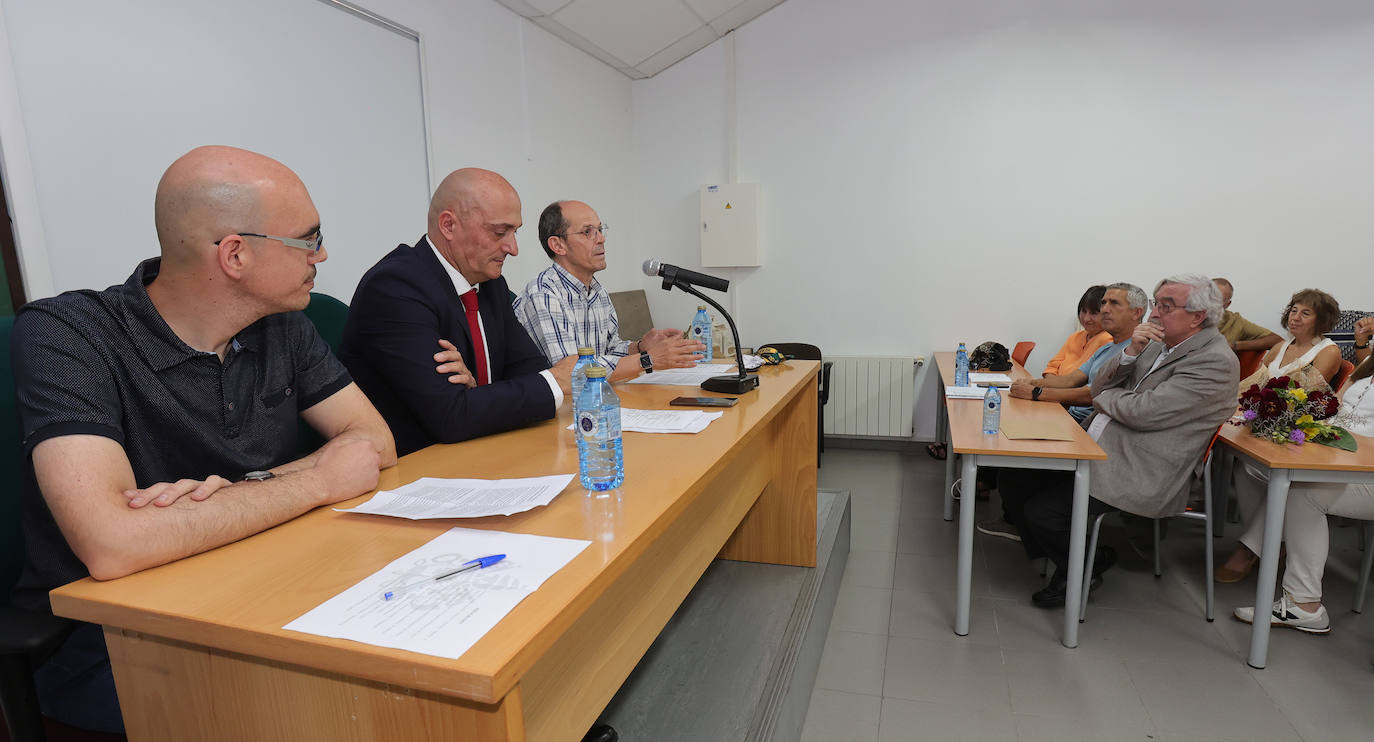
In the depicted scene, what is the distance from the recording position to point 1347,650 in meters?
2.38

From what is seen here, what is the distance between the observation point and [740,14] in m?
4.78

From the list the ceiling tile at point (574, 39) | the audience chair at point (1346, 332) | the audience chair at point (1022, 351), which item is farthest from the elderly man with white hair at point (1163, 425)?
the ceiling tile at point (574, 39)

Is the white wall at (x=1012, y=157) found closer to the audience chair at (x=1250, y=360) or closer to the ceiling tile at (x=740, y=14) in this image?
the ceiling tile at (x=740, y=14)

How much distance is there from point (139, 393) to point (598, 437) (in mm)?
778

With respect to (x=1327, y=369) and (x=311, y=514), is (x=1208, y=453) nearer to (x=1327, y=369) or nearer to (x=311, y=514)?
(x=1327, y=369)

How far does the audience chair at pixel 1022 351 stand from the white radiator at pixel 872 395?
66 centimetres

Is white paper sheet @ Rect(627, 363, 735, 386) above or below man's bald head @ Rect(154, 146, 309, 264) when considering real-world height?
below

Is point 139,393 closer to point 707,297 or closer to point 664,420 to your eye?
point 664,420

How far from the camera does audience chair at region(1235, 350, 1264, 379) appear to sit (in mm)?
4020

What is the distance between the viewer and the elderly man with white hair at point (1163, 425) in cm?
246

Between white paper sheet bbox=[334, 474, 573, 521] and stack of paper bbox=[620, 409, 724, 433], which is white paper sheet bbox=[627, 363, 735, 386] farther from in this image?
white paper sheet bbox=[334, 474, 573, 521]

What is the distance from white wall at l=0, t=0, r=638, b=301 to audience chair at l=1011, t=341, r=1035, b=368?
3.23 metres

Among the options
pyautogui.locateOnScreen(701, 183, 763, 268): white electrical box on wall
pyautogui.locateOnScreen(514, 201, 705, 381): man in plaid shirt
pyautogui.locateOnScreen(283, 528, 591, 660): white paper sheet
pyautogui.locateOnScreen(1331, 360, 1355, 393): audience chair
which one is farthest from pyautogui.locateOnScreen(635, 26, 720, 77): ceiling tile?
pyautogui.locateOnScreen(283, 528, 591, 660): white paper sheet

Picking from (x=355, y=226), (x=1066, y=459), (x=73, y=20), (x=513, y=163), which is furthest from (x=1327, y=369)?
(x=73, y=20)
